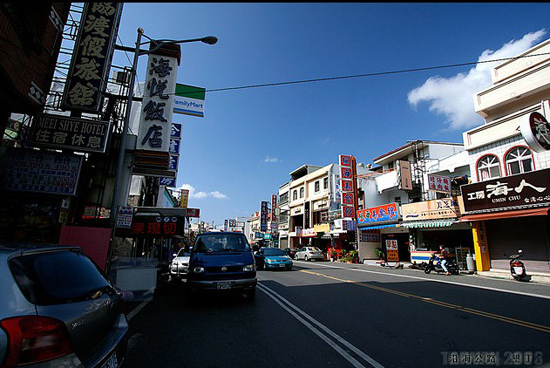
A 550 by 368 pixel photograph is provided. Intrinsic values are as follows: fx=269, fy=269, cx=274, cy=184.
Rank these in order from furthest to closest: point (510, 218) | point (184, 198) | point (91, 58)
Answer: point (184, 198) → point (510, 218) → point (91, 58)

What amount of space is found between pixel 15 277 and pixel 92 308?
68cm

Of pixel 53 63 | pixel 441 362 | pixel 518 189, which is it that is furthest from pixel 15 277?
pixel 518 189

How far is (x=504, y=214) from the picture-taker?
44.5ft

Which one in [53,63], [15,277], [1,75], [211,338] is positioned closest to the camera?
[15,277]

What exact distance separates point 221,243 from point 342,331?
4230mm

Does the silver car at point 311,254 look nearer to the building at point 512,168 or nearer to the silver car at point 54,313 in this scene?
the building at point 512,168

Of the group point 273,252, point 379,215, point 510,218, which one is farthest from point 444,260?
point 273,252

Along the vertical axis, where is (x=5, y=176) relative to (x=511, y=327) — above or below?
above

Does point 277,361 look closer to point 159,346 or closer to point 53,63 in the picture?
point 159,346

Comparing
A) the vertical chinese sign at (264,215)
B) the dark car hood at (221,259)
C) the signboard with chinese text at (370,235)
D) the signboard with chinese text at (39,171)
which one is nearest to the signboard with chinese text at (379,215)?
the signboard with chinese text at (370,235)

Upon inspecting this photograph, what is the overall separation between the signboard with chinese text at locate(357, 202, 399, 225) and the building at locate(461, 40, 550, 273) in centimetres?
587

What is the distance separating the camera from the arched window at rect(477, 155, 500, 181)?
1525 centimetres

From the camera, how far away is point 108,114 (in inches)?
396

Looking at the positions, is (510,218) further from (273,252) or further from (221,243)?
(221,243)
